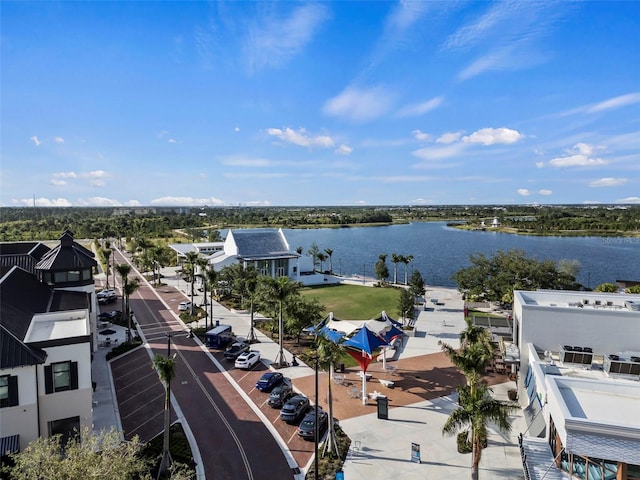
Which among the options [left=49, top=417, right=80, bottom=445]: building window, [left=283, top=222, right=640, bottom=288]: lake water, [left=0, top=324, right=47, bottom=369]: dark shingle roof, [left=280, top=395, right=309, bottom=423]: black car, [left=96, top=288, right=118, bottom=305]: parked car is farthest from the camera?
[left=283, top=222, right=640, bottom=288]: lake water

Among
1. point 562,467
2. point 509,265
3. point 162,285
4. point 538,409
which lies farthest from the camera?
point 162,285

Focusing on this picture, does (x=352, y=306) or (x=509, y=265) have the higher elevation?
(x=509, y=265)

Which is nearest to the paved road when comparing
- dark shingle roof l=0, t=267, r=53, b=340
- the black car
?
the black car

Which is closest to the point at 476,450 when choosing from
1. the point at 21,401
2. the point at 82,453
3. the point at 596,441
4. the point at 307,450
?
the point at 596,441

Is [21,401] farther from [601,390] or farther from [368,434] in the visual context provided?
[601,390]

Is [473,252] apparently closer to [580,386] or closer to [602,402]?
[580,386]

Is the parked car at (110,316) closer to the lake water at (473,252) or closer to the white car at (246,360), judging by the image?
the white car at (246,360)

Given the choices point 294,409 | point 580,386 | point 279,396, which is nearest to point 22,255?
point 279,396

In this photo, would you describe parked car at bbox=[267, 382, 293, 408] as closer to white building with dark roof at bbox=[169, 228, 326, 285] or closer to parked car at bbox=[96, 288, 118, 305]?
parked car at bbox=[96, 288, 118, 305]
